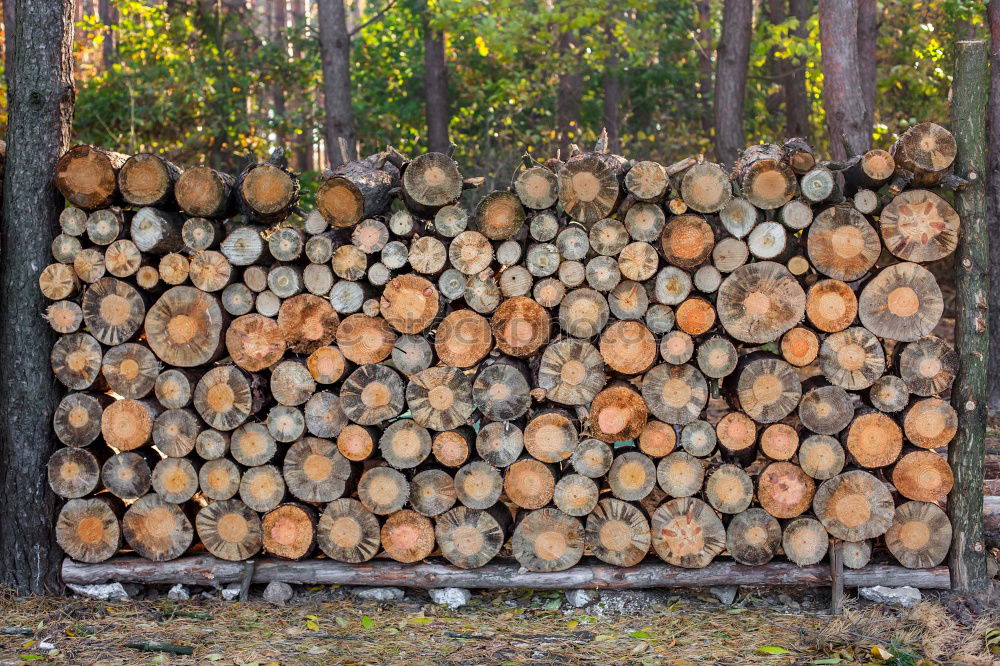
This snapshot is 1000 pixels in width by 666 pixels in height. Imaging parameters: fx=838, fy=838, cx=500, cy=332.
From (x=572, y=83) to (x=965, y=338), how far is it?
36.3 feet

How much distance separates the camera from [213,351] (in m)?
4.29

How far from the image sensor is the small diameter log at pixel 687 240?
408 centimetres

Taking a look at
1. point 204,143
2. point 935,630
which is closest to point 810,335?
point 935,630

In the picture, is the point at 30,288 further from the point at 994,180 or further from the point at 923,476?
the point at 994,180

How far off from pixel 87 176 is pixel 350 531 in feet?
7.41

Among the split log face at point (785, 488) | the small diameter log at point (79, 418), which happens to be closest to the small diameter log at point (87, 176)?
the small diameter log at point (79, 418)

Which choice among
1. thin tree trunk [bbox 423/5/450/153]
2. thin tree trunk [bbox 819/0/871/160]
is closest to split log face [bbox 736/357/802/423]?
thin tree trunk [bbox 819/0/871/160]

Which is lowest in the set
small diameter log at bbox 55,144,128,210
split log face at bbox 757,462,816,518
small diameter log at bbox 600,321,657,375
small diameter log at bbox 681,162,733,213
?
split log face at bbox 757,462,816,518

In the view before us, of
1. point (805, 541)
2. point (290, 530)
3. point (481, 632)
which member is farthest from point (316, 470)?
point (805, 541)

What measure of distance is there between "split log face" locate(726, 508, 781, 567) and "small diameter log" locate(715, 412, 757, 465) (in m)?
0.33

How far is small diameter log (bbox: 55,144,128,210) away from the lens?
4.24 meters

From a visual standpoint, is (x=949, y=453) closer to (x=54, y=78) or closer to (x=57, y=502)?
(x=57, y=502)

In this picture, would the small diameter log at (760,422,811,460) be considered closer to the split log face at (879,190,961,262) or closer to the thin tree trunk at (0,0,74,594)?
the split log face at (879,190,961,262)

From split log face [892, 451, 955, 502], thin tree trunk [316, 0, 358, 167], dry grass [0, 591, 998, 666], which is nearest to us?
dry grass [0, 591, 998, 666]
